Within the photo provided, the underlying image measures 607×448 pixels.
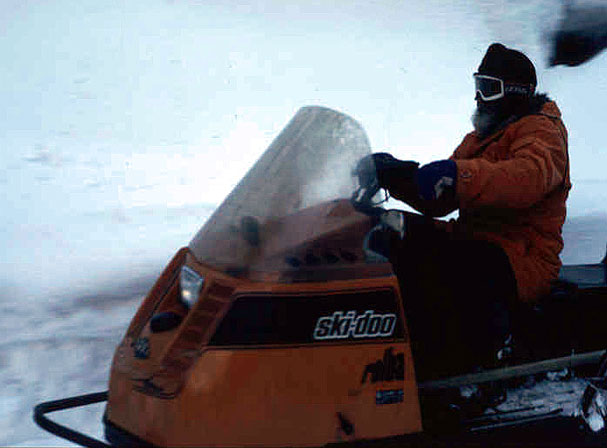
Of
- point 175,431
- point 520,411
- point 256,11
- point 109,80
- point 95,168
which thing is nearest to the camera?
point 175,431

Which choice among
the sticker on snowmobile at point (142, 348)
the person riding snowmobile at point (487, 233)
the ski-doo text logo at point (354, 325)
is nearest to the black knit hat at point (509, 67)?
the person riding snowmobile at point (487, 233)

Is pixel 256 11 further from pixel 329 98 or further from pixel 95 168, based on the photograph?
pixel 95 168

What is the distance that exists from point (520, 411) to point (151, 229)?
386 centimetres

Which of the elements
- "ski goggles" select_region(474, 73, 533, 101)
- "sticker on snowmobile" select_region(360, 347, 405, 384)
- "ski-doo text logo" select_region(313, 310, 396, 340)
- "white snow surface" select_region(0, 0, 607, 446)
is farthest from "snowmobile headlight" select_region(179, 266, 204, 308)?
"white snow surface" select_region(0, 0, 607, 446)

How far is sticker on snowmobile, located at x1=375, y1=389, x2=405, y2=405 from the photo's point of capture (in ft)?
6.14

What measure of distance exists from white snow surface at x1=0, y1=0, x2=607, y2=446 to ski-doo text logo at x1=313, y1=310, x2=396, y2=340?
2837 millimetres

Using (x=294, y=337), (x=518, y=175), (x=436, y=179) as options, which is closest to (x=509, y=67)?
(x=518, y=175)

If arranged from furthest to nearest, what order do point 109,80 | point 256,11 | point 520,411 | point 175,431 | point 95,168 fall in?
point 256,11 < point 109,80 < point 95,168 < point 520,411 < point 175,431

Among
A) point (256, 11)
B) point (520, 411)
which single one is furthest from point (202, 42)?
point (520, 411)

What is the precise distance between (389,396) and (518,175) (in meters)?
0.68

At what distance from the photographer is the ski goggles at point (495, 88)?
7.73 ft

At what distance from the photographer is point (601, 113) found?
7.77 m

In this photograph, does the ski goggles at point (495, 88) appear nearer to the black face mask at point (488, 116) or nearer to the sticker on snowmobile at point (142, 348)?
the black face mask at point (488, 116)

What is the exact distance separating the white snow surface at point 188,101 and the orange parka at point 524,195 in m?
2.77
